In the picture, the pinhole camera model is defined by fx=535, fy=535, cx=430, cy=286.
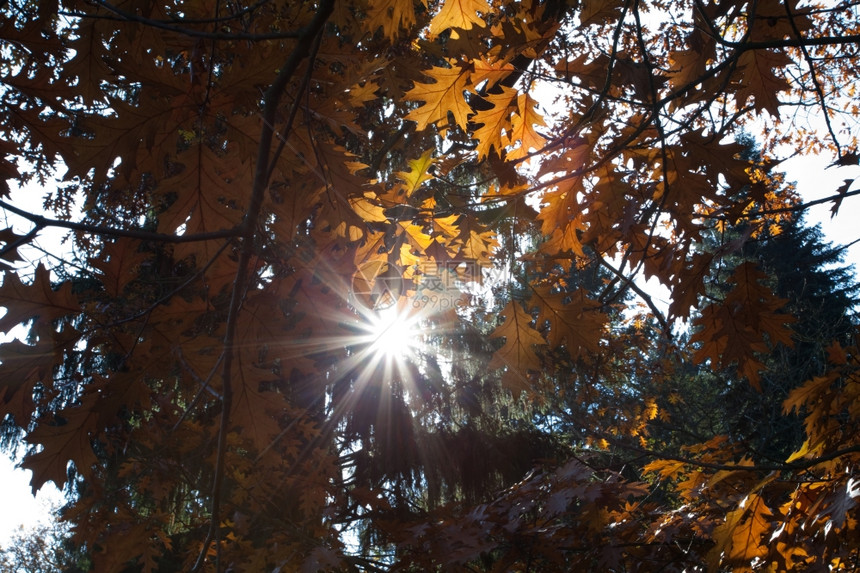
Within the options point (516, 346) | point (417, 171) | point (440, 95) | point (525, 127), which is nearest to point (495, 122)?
point (525, 127)

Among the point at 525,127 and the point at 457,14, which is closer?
the point at 457,14

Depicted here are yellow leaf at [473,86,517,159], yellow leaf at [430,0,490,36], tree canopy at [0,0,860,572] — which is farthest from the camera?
yellow leaf at [473,86,517,159]

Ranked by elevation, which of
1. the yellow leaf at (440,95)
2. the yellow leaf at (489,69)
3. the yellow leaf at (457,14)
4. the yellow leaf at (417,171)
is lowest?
the yellow leaf at (417,171)

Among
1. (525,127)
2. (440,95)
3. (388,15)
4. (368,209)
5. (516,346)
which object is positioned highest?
(388,15)

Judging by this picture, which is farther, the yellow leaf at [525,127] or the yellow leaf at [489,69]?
the yellow leaf at [525,127]

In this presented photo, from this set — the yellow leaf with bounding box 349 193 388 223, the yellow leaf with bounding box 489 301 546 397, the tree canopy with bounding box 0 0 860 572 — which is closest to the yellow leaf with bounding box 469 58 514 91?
the tree canopy with bounding box 0 0 860 572

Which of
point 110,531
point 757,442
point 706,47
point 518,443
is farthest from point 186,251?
point 757,442

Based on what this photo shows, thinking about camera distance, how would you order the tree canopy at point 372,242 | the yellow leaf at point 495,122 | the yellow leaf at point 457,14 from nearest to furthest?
1. the tree canopy at point 372,242
2. the yellow leaf at point 457,14
3. the yellow leaf at point 495,122

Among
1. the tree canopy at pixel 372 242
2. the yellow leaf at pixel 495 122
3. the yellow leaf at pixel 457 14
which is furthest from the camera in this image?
the yellow leaf at pixel 495 122

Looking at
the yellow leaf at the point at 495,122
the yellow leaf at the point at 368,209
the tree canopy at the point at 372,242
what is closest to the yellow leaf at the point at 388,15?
the tree canopy at the point at 372,242

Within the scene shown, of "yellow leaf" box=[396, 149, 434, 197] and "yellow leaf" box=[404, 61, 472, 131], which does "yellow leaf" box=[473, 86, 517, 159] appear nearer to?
"yellow leaf" box=[404, 61, 472, 131]

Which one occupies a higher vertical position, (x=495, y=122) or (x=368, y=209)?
(x=495, y=122)

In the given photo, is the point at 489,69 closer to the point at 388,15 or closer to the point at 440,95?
the point at 440,95

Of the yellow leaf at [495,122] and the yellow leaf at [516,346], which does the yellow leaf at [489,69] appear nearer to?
the yellow leaf at [495,122]
